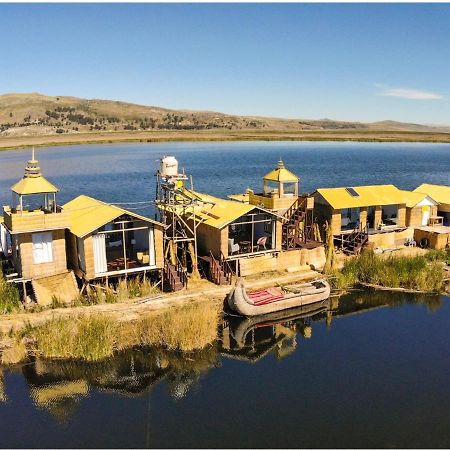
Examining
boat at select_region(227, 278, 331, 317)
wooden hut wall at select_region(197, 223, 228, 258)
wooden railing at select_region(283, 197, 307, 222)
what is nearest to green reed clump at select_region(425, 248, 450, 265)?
wooden railing at select_region(283, 197, 307, 222)

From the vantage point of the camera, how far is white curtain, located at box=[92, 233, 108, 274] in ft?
93.3

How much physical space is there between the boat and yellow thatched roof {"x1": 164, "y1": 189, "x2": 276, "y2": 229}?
4.57 metres

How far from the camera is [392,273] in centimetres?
3275

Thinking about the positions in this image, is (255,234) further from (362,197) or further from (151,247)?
(362,197)

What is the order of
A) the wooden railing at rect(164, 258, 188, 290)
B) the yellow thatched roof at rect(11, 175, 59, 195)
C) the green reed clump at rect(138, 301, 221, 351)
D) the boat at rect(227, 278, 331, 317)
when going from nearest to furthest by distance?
the green reed clump at rect(138, 301, 221, 351)
the boat at rect(227, 278, 331, 317)
the yellow thatched roof at rect(11, 175, 59, 195)
the wooden railing at rect(164, 258, 188, 290)

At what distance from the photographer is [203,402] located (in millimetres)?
20859

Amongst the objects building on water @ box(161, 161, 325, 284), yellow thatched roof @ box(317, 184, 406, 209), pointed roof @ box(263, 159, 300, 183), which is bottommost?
building on water @ box(161, 161, 325, 284)

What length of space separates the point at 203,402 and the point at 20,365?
8.48m

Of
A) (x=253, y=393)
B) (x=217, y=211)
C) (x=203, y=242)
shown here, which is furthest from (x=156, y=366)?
(x=217, y=211)

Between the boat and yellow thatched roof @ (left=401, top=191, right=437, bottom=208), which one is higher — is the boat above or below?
below

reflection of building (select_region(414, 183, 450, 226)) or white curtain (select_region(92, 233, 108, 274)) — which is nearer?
white curtain (select_region(92, 233, 108, 274))

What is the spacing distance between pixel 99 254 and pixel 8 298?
5.17m

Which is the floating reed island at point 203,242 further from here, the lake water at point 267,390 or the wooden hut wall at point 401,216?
the lake water at point 267,390

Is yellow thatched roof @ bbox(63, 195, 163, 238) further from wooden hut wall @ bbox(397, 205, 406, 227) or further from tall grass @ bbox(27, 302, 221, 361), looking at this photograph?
wooden hut wall @ bbox(397, 205, 406, 227)
